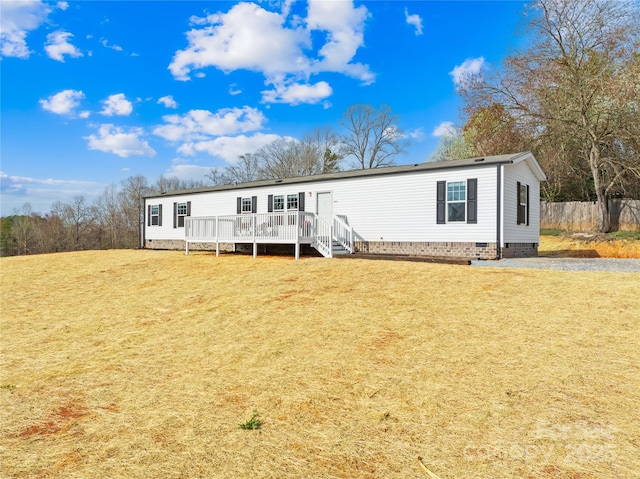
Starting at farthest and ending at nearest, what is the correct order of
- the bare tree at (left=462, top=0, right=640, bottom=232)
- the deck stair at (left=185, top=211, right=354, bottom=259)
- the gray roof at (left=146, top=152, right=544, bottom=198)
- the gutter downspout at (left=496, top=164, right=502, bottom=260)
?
the bare tree at (left=462, top=0, right=640, bottom=232) < the deck stair at (left=185, top=211, right=354, bottom=259) < the gray roof at (left=146, top=152, right=544, bottom=198) < the gutter downspout at (left=496, top=164, right=502, bottom=260)

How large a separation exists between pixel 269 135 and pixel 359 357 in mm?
42216

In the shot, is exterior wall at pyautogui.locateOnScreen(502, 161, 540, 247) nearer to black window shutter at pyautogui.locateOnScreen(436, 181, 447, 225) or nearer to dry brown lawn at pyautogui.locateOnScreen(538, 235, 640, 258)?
black window shutter at pyautogui.locateOnScreen(436, 181, 447, 225)

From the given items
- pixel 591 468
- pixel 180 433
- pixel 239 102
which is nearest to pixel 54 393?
pixel 180 433

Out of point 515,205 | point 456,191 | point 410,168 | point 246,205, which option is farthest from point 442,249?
point 246,205

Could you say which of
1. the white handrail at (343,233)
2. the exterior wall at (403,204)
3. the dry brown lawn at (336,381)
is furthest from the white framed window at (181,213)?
the dry brown lawn at (336,381)

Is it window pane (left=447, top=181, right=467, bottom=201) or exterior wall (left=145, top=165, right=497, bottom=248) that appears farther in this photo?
window pane (left=447, top=181, right=467, bottom=201)

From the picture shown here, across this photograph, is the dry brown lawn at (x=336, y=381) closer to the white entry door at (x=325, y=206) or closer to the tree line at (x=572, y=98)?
the white entry door at (x=325, y=206)

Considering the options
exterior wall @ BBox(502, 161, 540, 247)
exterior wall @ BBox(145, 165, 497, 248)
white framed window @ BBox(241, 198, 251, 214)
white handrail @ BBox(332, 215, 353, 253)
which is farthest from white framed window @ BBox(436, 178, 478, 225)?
white framed window @ BBox(241, 198, 251, 214)

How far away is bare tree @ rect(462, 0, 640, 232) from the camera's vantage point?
21141 millimetres

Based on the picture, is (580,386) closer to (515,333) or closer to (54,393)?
(515,333)

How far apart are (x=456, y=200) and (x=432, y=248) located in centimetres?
183

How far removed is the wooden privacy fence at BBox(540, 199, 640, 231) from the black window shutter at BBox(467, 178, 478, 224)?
1388cm

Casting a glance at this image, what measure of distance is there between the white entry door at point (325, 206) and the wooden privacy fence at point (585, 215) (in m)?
16.1

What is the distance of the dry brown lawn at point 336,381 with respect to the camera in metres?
3.13
